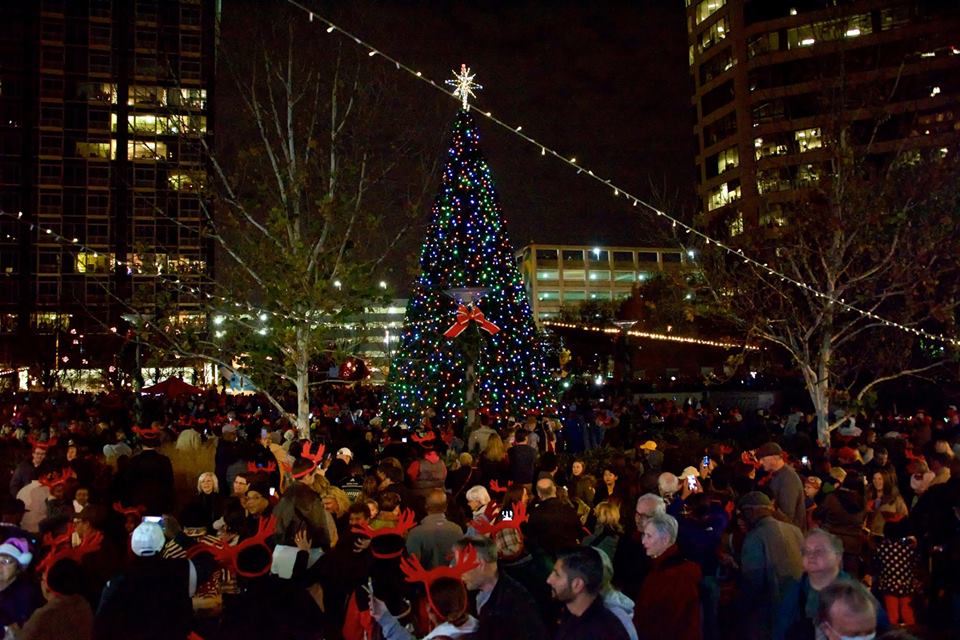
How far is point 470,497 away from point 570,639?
3.32 meters

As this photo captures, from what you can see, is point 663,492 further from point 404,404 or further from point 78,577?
point 404,404

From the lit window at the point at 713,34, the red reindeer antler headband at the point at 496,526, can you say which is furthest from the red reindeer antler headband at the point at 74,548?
the lit window at the point at 713,34

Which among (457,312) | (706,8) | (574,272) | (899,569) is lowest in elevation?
(899,569)

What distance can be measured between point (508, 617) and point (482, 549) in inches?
16.8

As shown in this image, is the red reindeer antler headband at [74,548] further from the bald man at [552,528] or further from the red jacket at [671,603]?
the red jacket at [671,603]

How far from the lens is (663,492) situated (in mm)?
7504

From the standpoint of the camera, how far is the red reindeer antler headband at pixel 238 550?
4574 mm

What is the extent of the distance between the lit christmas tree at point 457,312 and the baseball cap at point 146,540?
15164 mm

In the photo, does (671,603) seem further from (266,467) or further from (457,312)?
(457,312)

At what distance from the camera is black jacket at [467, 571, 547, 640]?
12.8 ft

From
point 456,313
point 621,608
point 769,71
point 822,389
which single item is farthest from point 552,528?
point 769,71

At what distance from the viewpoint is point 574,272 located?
135 metres

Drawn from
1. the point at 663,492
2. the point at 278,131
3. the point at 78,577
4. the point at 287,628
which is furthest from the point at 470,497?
the point at 278,131

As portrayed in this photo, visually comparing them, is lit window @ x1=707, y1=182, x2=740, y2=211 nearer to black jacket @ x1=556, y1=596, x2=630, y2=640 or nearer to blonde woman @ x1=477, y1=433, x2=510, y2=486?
blonde woman @ x1=477, y1=433, x2=510, y2=486
